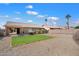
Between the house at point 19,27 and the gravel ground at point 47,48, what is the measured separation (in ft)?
0.45

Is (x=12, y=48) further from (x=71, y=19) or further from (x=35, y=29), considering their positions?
(x=71, y=19)

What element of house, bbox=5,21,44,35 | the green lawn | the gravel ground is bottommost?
the gravel ground

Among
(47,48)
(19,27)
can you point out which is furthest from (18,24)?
(47,48)

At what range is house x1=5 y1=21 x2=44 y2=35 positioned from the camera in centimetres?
866

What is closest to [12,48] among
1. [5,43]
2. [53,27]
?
[5,43]

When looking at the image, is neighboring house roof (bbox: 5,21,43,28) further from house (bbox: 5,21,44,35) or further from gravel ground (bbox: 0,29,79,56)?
gravel ground (bbox: 0,29,79,56)

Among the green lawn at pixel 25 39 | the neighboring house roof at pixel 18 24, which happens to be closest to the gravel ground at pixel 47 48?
the green lawn at pixel 25 39

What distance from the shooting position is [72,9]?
8648 millimetres

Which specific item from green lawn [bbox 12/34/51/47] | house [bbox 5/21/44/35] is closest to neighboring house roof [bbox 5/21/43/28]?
house [bbox 5/21/44/35]

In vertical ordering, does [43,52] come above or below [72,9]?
below

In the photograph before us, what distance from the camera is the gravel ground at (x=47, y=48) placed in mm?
8641

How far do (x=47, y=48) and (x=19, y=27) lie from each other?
1.73 feet

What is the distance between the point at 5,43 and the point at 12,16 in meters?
0.42

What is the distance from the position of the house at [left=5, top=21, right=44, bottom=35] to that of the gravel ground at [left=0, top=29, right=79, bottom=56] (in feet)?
0.45
